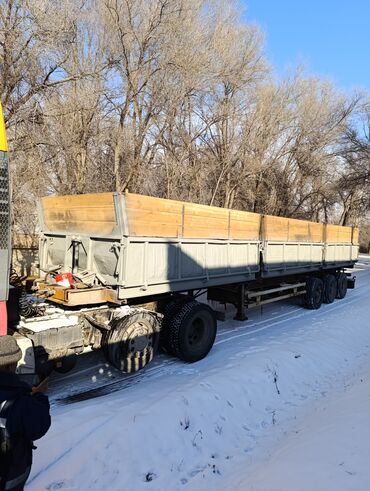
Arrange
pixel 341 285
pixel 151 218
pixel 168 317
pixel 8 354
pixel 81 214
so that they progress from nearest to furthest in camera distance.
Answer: pixel 8 354, pixel 151 218, pixel 81 214, pixel 168 317, pixel 341 285

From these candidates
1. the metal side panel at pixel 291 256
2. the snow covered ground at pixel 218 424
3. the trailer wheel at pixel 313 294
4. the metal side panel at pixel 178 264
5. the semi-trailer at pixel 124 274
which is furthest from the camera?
the trailer wheel at pixel 313 294

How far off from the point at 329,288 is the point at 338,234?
217cm

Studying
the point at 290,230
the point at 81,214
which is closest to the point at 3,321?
the point at 81,214

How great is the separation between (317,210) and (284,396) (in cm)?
2796

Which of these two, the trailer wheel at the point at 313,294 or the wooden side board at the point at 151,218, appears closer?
the wooden side board at the point at 151,218

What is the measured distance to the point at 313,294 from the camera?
36.4 ft

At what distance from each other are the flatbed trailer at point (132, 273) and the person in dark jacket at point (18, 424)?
92.3 inches

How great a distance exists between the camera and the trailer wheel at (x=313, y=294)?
1105 centimetres

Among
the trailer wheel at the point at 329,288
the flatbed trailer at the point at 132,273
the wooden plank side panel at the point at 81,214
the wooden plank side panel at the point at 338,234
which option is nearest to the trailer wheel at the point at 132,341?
the flatbed trailer at the point at 132,273

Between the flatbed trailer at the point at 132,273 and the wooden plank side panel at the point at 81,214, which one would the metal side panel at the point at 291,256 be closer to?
the flatbed trailer at the point at 132,273

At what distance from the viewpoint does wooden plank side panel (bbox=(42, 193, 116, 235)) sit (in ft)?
18.3

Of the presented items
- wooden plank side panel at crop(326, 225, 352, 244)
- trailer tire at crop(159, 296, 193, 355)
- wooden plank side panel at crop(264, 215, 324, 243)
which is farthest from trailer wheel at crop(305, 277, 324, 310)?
trailer tire at crop(159, 296, 193, 355)

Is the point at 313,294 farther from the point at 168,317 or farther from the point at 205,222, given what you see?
the point at 168,317

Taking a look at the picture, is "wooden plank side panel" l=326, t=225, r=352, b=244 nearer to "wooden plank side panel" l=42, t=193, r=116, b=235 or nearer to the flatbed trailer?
the flatbed trailer
